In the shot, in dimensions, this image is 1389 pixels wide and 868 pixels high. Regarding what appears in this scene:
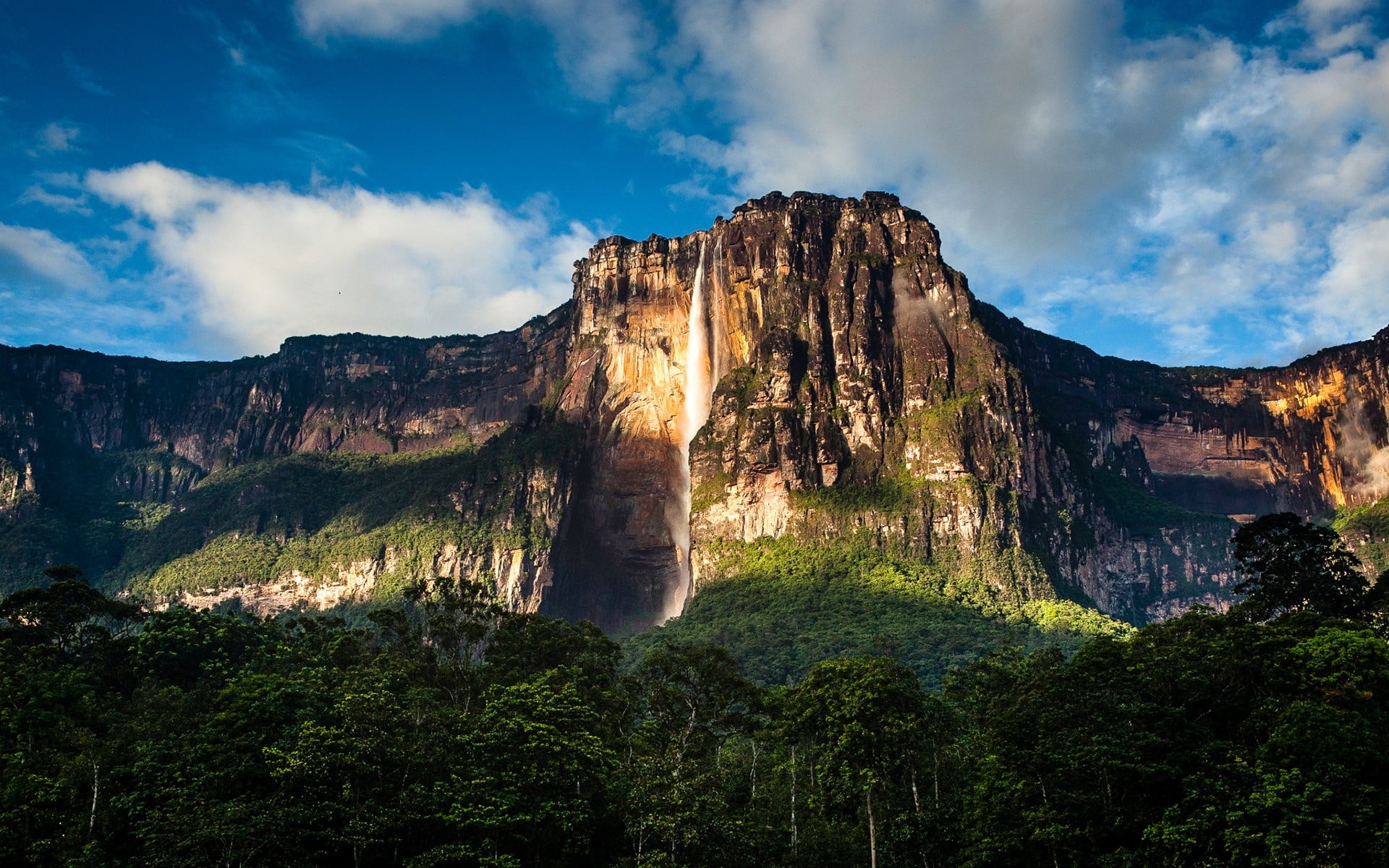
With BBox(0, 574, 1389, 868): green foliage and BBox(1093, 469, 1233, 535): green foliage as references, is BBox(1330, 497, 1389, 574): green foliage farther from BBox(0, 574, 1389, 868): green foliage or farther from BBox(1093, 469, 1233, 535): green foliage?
BBox(0, 574, 1389, 868): green foliage

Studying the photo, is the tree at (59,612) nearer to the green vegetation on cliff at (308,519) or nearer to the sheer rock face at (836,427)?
the sheer rock face at (836,427)

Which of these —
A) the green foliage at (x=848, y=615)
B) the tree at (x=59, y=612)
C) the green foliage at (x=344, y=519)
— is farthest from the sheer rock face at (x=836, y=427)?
the tree at (x=59, y=612)

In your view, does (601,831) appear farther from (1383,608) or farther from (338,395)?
(338,395)

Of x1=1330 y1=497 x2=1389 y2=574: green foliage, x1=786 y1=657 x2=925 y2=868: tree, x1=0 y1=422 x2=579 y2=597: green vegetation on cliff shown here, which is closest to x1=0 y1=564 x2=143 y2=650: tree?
x1=786 y1=657 x2=925 y2=868: tree

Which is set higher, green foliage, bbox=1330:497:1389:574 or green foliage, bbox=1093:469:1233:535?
green foliage, bbox=1093:469:1233:535

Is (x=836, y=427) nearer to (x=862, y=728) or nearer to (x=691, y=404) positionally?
(x=691, y=404)

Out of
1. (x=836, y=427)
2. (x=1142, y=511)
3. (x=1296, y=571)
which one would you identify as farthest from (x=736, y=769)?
(x=1142, y=511)
